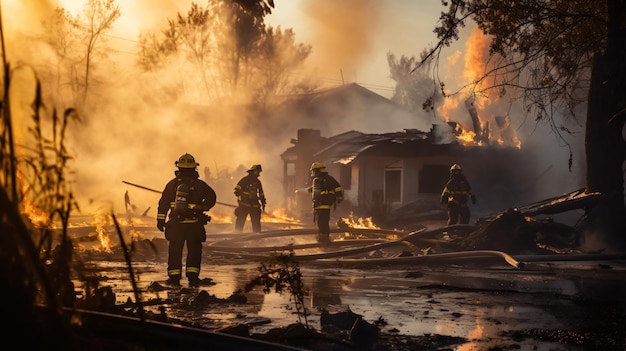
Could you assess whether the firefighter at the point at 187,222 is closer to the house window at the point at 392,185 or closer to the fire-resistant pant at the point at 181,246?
the fire-resistant pant at the point at 181,246

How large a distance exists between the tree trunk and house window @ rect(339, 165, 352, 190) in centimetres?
1527

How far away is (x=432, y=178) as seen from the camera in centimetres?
2853

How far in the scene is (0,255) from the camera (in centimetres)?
328

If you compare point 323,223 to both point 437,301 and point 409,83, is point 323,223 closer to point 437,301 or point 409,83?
point 437,301

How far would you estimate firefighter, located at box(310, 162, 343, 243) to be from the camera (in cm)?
1645

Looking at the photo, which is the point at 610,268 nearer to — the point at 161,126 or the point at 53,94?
the point at 161,126

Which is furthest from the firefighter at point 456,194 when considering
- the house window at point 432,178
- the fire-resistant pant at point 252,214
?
the house window at point 432,178

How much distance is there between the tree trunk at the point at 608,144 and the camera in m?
15.0

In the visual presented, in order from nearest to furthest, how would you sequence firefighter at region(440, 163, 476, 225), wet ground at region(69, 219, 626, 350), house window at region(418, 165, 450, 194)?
wet ground at region(69, 219, 626, 350)
firefighter at region(440, 163, 476, 225)
house window at region(418, 165, 450, 194)

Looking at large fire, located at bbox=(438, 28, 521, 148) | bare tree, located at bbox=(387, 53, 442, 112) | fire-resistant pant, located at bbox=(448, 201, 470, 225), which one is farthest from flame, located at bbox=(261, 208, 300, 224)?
bare tree, located at bbox=(387, 53, 442, 112)

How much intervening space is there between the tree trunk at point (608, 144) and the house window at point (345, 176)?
1527 cm

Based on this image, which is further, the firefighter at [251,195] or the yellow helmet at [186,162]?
the firefighter at [251,195]

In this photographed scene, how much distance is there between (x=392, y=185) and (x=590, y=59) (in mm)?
13968

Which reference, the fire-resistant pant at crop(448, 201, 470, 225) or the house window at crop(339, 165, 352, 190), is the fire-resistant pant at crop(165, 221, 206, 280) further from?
the house window at crop(339, 165, 352, 190)
